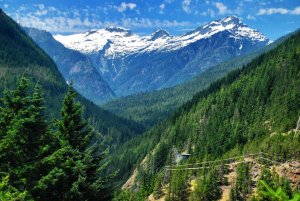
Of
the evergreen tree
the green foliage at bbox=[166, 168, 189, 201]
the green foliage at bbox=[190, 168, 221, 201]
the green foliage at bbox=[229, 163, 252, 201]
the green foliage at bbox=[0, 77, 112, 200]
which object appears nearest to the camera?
the green foliage at bbox=[0, 77, 112, 200]

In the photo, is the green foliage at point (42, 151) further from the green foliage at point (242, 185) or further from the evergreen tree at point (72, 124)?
the green foliage at point (242, 185)

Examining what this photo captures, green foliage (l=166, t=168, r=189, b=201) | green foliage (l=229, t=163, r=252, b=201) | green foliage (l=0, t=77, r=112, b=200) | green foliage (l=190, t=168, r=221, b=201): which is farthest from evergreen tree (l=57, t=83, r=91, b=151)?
green foliage (l=166, t=168, r=189, b=201)

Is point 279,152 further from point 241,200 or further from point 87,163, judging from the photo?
point 87,163

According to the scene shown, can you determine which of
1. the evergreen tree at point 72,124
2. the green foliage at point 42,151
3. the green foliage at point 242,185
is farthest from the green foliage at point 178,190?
the evergreen tree at point 72,124

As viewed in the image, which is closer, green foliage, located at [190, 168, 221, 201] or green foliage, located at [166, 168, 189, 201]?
green foliage, located at [190, 168, 221, 201]

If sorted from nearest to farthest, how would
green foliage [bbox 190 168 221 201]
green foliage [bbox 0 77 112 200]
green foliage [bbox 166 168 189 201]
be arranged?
green foliage [bbox 0 77 112 200] → green foliage [bbox 190 168 221 201] → green foliage [bbox 166 168 189 201]

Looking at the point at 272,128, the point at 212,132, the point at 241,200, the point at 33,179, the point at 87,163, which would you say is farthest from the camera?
the point at 212,132

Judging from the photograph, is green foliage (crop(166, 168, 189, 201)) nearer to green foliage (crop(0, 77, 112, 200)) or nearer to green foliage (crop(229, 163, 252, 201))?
green foliage (crop(229, 163, 252, 201))

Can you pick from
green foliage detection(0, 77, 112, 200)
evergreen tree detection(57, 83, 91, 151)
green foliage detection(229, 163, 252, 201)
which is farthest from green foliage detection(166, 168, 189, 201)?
evergreen tree detection(57, 83, 91, 151)

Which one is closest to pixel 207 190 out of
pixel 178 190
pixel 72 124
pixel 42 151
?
pixel 178 190

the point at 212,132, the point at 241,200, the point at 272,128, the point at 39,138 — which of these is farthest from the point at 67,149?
the point at 212,132

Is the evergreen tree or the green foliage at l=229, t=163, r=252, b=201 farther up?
the evergreen tree
